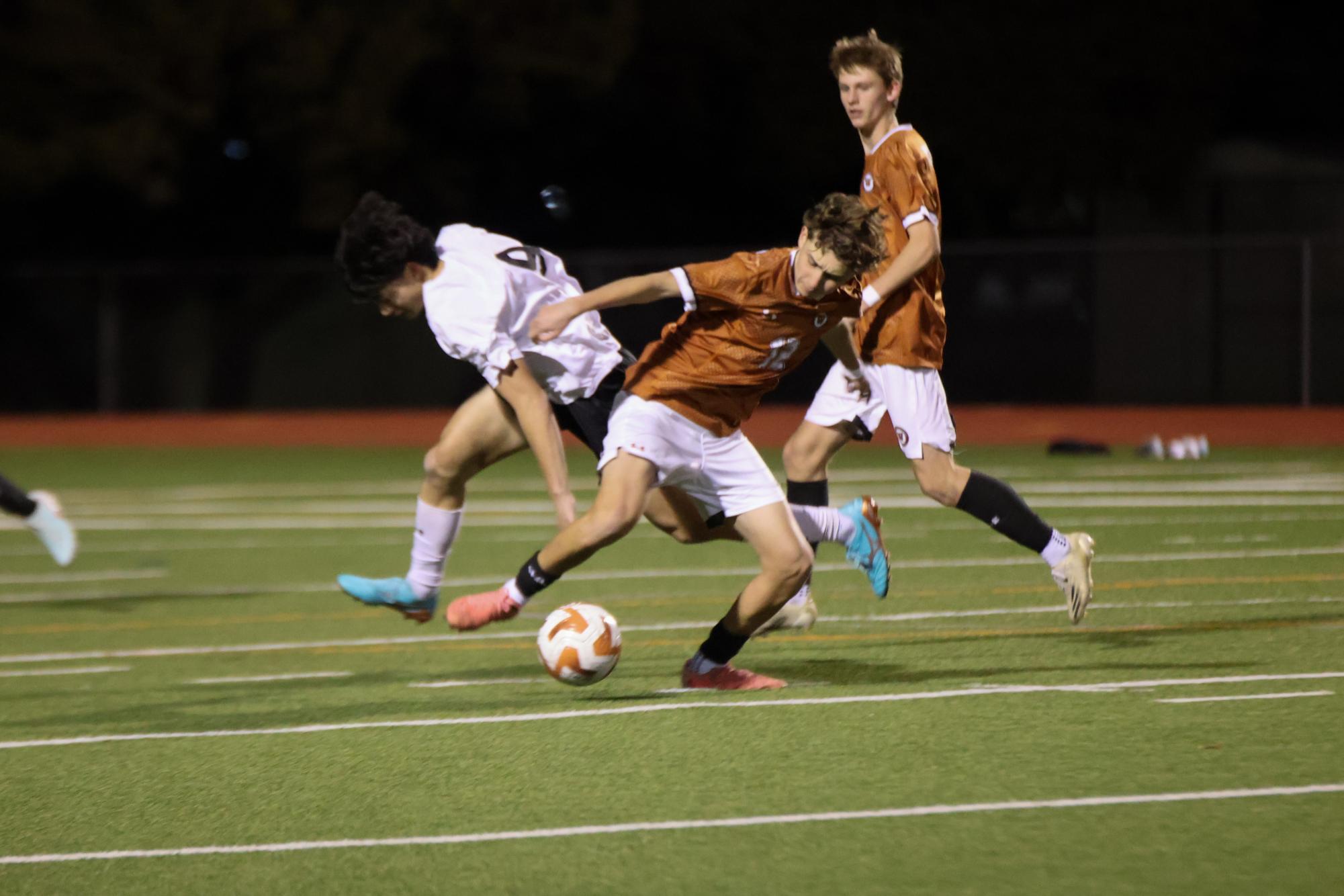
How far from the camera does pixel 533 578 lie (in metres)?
6.62

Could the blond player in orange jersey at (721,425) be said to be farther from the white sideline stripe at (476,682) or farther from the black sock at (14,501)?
the black sock at (14,501)

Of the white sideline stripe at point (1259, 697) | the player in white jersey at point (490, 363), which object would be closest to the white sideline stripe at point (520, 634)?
the player in white jersey at point (490, 363)

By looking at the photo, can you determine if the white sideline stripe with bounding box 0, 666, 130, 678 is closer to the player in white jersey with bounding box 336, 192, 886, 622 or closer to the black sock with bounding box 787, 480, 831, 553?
the player in white jersey with bounding box 336, 192, 886, 622

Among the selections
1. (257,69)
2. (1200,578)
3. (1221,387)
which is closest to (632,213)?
(257,69)

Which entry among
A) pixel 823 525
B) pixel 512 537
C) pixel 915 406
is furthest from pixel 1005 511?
pixel 512 537

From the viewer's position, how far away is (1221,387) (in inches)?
1067

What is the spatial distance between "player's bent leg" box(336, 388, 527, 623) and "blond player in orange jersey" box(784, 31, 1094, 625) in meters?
1.46

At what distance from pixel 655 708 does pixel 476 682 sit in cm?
102

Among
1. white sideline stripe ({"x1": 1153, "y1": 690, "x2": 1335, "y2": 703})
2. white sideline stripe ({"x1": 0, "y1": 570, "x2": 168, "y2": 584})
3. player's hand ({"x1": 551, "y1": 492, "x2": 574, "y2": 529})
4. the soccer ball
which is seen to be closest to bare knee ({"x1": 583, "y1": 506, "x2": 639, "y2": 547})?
player's hand ({"x1": 551, "y1": 492, "x2": 574, "y2": 529})

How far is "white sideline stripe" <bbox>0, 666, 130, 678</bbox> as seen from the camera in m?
7.57

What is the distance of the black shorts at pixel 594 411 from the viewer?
281 inches

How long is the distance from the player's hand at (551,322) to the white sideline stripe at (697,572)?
3.88 meters

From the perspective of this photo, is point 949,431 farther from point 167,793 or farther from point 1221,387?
point 1221,387

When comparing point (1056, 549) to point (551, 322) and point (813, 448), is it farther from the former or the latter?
point (551, 322)
